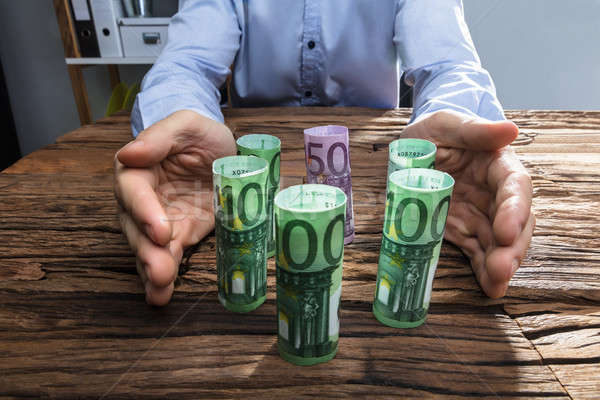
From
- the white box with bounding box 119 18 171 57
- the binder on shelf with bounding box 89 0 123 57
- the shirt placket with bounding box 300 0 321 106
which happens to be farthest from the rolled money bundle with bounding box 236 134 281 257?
the binder on shelf with bounding box 89 0 123 57

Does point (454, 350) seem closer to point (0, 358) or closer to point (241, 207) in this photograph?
point (241, 207)

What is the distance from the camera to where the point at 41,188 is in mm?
999

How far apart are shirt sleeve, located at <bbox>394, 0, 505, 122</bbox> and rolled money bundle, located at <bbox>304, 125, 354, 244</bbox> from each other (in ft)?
1.09

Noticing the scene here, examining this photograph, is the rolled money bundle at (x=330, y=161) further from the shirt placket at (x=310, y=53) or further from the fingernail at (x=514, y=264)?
the shirt placket at (x=310, y=53)

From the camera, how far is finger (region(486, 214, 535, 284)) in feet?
2.12

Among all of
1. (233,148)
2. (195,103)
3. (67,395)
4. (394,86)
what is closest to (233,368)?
(67,395)

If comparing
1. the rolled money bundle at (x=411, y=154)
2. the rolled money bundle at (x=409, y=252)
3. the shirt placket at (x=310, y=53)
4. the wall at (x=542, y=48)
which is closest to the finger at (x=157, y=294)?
the rolled money bundle at (x=409, y=252)

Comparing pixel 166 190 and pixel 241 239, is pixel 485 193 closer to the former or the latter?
pixel 241 239

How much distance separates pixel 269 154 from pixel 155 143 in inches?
8.4

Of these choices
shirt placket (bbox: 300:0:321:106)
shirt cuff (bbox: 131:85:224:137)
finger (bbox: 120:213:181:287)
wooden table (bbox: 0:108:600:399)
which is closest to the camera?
wooden table (bbox: 0:108:600:399)

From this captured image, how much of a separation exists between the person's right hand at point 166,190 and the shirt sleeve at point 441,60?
56 centimetres

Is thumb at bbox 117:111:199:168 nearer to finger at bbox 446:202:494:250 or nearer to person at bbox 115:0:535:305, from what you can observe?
person at bbox 115:0:535:305

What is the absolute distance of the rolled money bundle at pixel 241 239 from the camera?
0.65 meters

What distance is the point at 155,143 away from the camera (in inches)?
31.0
